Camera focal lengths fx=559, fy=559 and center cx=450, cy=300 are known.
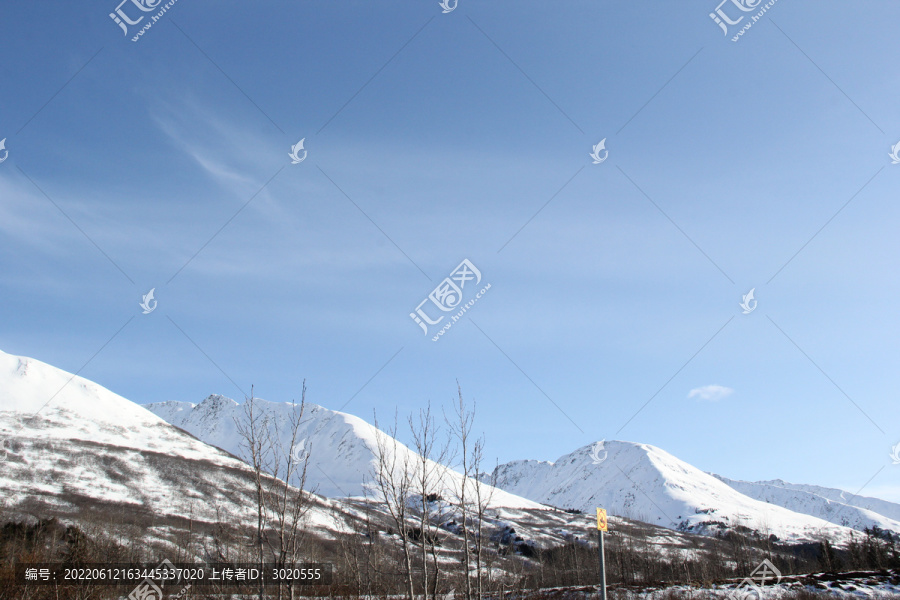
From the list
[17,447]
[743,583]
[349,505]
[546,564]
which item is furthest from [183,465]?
[743,583]

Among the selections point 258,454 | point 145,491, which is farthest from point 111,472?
point 258,454

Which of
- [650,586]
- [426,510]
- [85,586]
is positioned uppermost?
[426,510]

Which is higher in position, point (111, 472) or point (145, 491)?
point (111, 472)

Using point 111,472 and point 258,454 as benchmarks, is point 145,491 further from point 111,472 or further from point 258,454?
point 258,454

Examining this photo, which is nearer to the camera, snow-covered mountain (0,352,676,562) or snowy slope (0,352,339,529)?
snow-covered mountain (0,352,676,562)

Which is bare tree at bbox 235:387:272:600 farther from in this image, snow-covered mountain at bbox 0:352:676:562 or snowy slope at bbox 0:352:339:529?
snowy slope at bbox 0:352:339:529

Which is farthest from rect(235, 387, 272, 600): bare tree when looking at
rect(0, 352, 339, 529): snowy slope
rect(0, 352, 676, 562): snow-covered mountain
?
rect(0, 352, 339, 529): snowy slope

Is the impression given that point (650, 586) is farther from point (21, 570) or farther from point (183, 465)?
point (183, 465)

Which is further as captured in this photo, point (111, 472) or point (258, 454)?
point (111, 472)

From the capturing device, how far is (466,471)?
23.2 meters

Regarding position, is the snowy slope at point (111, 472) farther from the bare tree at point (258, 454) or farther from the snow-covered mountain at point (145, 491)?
the bare tree at point (258, 454)

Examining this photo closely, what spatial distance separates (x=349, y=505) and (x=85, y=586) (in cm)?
12529

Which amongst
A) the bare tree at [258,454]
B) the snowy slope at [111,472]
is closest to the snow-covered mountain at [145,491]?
the snowy slope at [111,472]

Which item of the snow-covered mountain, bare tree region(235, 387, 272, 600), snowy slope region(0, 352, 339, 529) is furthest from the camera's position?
snowy slope region(0, 352, 339, 529)
